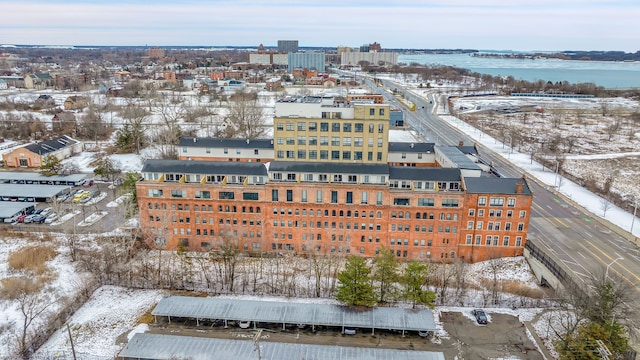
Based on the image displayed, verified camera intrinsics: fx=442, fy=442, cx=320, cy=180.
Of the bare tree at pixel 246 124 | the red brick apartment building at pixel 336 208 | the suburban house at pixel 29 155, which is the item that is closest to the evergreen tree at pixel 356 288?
the red brick apartment building at pixel 336 208

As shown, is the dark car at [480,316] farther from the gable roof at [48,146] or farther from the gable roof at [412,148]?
the gable roof at [48,146]

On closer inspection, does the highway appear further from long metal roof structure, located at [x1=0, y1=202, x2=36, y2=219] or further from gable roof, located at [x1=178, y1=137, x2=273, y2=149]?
long metal roof structure, located at [x1=0, y1=202, x2=36, y2=219]

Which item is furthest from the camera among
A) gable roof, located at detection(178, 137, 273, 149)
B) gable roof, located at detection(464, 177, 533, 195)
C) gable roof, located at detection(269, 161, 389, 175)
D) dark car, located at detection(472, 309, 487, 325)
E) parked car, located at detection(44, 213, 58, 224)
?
gable roof, located at detection(178, 137, 273, 149)

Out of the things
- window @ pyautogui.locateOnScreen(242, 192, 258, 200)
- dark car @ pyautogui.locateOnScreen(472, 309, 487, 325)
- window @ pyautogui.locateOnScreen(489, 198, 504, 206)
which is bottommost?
dark car @ pyautogui.locateOnScreen(472, 309, 487, 325)

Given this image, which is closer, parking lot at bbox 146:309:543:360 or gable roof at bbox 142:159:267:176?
parking lot at bbox 146:309:543:360

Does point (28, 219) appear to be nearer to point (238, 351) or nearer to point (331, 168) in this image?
point (331, 168)

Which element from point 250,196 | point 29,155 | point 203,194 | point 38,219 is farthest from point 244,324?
point 29,155

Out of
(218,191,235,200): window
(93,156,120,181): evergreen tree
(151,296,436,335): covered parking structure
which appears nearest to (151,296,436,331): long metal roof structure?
(151,296,436,335): covered parking structure
